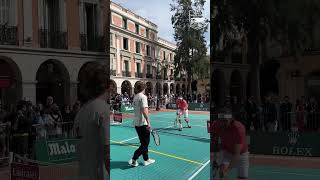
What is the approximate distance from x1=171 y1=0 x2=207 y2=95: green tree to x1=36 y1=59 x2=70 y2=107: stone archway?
1.73 ft

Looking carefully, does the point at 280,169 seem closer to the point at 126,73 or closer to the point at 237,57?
the point at 237,57

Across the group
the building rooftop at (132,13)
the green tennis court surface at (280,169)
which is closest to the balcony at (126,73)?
the building rooftop at (132,13)

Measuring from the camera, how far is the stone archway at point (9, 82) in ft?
5.32

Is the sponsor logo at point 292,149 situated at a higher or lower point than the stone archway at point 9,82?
lower

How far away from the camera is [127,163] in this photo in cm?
294

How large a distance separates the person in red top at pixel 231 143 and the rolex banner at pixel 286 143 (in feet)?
0.18

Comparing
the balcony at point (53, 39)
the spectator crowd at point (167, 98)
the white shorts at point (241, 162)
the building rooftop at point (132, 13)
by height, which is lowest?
the white shorts at point (241, 162)

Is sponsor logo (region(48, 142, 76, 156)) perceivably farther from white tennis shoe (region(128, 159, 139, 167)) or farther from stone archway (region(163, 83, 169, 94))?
white tennis shoe (region(128, 159, 139, 167))

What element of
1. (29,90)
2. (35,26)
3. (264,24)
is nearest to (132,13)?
(35,26)

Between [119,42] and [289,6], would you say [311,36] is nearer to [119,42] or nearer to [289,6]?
[289,6]

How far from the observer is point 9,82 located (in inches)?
64.7

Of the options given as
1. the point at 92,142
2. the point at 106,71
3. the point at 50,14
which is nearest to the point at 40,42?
the point at 50,14

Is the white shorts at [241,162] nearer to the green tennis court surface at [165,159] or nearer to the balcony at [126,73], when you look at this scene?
the green tennis court surface at [165,159]

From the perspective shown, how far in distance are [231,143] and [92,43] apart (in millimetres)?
812
